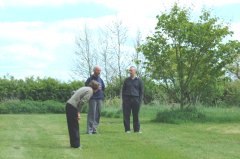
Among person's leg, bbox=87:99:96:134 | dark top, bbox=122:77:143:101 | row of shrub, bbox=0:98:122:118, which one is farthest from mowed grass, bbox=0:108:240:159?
row of shrub, bbox=0:98:122:118

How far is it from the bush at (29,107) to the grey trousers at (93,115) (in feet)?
61.1

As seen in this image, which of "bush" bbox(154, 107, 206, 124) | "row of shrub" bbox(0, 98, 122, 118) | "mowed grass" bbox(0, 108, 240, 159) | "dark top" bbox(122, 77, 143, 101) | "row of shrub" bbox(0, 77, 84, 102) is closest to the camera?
"mowed grass" bbox(0, 108, 240, 159)

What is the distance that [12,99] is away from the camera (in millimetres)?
36156

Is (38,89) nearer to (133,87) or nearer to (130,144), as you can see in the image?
(133,87)

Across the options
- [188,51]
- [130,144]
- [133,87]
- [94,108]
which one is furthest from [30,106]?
[130,144]

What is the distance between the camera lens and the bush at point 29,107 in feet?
111

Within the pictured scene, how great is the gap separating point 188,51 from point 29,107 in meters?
15.2

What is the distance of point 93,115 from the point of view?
51.1ft

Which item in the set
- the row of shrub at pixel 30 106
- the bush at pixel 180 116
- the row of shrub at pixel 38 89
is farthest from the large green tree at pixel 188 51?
the row of shrub at pixel 38 89

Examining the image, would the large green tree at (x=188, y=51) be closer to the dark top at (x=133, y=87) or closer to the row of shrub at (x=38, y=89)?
the dark top at (x=133, y=87)

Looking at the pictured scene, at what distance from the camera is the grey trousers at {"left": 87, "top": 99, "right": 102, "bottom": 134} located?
50.5ft

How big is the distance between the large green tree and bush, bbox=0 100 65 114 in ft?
44.3

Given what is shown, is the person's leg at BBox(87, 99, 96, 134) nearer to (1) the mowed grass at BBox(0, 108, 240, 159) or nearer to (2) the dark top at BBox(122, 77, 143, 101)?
(1) the mowed grass at BBox(0, 108, 240, 159)

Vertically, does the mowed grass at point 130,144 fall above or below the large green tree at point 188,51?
below
